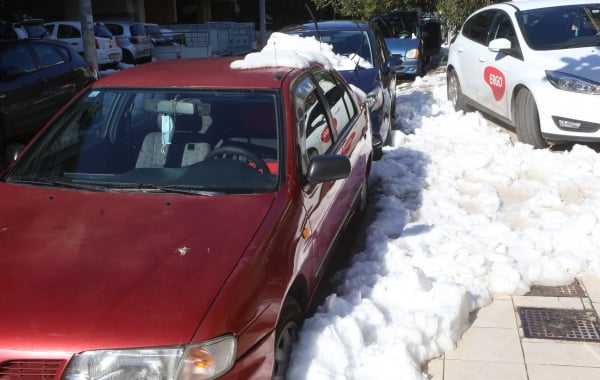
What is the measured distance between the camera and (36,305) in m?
2.55

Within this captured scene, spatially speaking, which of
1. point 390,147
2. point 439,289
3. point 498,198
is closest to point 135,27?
point 390,147

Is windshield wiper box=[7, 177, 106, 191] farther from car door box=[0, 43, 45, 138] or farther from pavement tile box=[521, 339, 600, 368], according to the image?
car door box=[0, 43, 45, 138]

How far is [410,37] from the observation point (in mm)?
17250

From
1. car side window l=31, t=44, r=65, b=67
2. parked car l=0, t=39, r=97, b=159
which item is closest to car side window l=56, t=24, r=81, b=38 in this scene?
parked car l=0, t=39, r=97, b=159

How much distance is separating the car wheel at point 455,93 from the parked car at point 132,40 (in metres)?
16.2

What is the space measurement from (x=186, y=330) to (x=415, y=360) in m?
1.59

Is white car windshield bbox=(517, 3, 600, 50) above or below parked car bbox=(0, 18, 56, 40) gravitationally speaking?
above

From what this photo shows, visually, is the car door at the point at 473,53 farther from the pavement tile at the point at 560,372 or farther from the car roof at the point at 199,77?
the pavement tile at the point at 560,372

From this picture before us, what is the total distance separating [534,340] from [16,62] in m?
8.13

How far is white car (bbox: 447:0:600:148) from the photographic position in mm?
7449

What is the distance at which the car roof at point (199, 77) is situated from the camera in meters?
4.11

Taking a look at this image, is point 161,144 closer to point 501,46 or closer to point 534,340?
point 534,340

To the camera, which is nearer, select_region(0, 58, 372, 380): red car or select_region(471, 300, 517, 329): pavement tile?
select_region(0, 58, 372, 380): red car

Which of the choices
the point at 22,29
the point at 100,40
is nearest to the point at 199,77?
the point at 22,29
